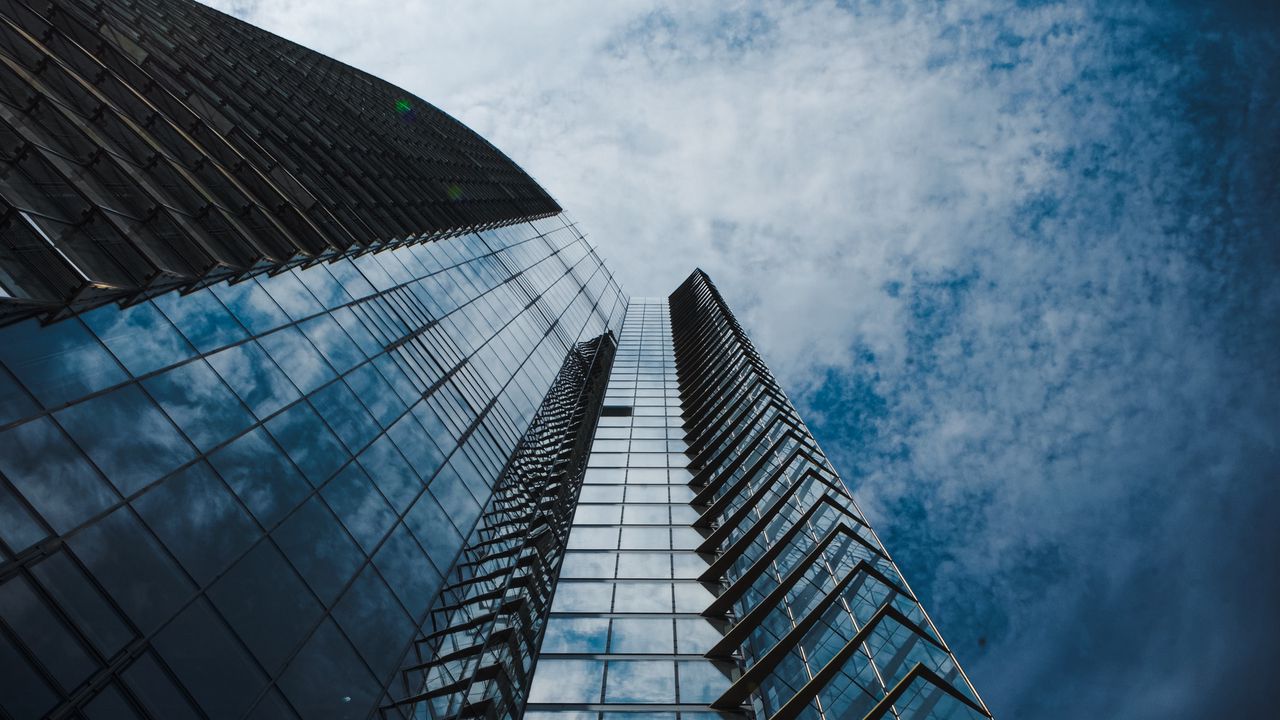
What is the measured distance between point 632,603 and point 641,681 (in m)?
3.13

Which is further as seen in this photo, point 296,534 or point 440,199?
point 440,199

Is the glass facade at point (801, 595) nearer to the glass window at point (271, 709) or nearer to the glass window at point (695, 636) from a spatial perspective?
the glass window at point (695, 636)

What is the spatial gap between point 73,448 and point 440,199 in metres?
27.3

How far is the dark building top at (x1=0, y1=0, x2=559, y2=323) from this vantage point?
10758 mm

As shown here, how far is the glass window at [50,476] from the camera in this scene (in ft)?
28.2

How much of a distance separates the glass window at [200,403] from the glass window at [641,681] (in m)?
9.65

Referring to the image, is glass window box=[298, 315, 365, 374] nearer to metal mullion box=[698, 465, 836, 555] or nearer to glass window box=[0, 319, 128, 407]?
glass window box=[0, 319, 128, 407]

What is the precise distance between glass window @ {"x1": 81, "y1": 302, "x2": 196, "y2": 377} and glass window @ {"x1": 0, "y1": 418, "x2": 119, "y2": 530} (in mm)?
2028

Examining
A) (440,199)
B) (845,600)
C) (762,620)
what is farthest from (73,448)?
(440,199)

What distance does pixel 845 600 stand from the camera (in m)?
16.0

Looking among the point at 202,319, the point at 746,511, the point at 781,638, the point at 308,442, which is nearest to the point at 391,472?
the point at 308,442

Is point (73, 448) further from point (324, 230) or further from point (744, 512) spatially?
point (744, 512)

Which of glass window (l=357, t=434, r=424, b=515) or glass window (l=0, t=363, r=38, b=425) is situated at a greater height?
glass window (l=357, t=434, r=424, b=515)

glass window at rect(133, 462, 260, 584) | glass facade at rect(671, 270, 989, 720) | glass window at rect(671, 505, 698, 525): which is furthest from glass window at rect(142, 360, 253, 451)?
glass window at rect(671, 505, 698, 525)
